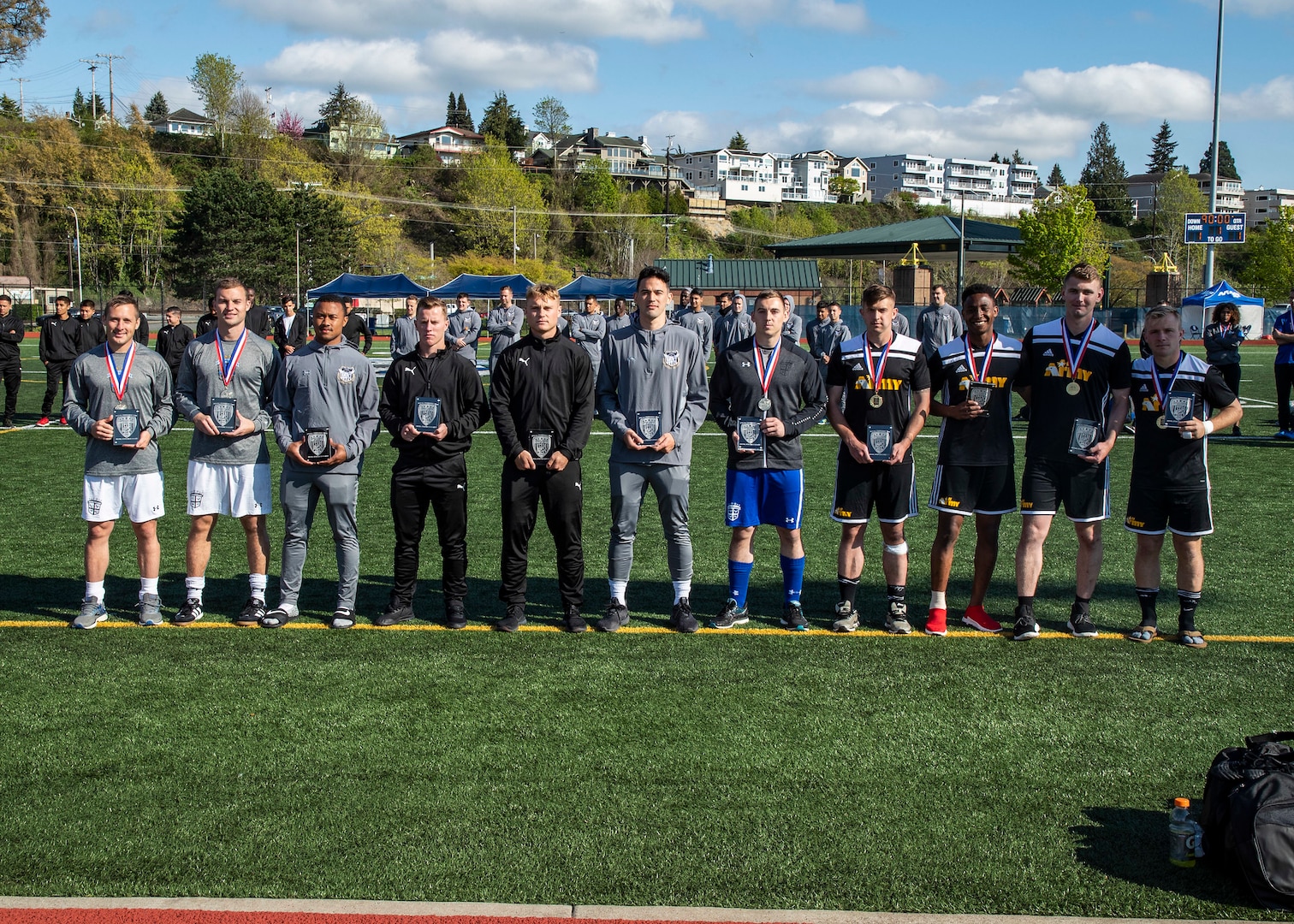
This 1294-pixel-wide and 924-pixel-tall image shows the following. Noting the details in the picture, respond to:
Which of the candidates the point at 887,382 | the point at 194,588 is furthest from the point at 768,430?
the point at 194,588

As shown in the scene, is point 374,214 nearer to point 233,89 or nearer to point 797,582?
point 233,89

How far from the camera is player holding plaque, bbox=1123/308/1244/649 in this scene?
600 centimetres

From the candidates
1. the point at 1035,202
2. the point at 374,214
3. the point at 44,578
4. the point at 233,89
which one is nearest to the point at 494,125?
the point at 233,89

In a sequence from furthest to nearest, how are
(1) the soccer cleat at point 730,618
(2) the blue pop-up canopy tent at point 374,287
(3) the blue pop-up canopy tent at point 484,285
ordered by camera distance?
1. (3) the blue pop-up canopy tent at point 484,285
2. (2) the blue pop-up canopy tent at point 374,287
3. (1) the soccer cleat at point 730,618

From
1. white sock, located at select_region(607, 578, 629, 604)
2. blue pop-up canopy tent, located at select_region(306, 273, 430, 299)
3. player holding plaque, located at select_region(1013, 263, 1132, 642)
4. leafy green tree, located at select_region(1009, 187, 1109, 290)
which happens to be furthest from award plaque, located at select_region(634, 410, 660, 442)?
leafy green tree, located at select_region(1009, 187, 1109, 290)

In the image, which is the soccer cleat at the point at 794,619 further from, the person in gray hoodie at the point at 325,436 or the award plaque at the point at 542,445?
the person in gray hoodie at the point at 325,436

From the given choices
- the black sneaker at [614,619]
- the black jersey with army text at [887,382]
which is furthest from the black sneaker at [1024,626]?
the black sneaker at [614,619]

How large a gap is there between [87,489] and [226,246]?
5970 cm

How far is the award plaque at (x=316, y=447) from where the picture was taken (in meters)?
6.30

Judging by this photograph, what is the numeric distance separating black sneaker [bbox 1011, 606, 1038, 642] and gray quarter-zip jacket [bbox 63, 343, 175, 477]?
5.16 meters

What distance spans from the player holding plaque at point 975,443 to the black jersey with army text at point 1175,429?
0.73 metres

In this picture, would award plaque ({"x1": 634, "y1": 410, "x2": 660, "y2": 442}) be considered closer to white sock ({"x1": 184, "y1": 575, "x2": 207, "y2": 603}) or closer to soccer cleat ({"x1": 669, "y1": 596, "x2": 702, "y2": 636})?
soccer cleat ({"x1": 669, "y1": 596, "x2": 702, "y2": 636})

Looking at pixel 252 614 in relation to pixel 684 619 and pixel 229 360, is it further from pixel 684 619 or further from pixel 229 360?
pixel 684 619

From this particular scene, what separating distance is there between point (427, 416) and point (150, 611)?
→ 2.08 metres
